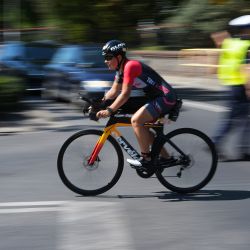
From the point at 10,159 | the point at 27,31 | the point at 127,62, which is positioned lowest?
the point at 27,31

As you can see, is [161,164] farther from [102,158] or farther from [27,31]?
[27,31]

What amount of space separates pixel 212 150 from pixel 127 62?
1276 millimetres

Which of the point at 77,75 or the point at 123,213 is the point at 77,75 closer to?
the point at 77,75

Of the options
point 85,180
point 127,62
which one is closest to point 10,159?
point 85,180

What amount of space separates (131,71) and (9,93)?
25.8ft

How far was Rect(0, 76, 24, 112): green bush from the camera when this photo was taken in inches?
582

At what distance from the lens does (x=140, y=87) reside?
301 inches

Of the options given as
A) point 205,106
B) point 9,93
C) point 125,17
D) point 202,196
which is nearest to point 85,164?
point 202,196

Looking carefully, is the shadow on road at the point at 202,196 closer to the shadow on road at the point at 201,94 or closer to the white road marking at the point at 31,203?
the white road marking at the point at 31,203

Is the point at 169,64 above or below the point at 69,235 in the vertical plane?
below

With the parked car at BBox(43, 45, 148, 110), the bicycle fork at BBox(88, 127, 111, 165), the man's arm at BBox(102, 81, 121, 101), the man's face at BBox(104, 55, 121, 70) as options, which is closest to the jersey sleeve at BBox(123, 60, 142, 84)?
the man's face at BBox(104, 55, 121, 70)

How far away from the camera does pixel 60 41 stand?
78.3ft

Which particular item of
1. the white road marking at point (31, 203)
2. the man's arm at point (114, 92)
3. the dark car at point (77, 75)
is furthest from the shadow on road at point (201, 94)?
the white road marking at point (31, 203)

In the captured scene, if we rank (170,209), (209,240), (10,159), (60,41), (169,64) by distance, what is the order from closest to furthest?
(209,240) → (170,209) → (10,159) → (60,41) → (169,64)
